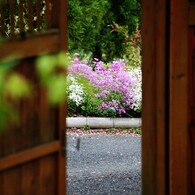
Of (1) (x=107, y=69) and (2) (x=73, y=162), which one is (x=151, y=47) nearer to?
(2) (x=73, y=162)

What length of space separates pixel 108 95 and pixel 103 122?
0.56 m

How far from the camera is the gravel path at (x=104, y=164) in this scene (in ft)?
21.7

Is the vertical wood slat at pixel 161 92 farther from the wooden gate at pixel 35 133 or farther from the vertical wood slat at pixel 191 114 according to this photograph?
the wooden gate at pixel 35 133

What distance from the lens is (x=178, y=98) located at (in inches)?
162

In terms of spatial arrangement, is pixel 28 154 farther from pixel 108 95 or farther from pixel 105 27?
pixel 105 27

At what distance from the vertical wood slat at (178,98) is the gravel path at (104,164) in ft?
7.53

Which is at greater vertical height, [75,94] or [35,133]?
[75,94]

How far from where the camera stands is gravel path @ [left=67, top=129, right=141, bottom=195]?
260 inches

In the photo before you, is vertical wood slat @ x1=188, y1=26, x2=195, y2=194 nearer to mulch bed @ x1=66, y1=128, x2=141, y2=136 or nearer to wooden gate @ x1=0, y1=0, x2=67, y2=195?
wooden gate @ x1=0, y1=0, x2=67, y2=195

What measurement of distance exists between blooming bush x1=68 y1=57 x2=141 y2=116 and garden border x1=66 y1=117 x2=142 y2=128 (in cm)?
17

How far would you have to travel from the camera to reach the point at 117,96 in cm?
1009

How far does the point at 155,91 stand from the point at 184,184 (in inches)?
24.0

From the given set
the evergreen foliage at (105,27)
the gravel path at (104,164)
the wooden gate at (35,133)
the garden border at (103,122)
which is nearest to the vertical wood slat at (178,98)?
the wooden gate at (35,133)

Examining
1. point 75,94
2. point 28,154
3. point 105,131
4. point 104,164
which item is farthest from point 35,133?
point 75,94
